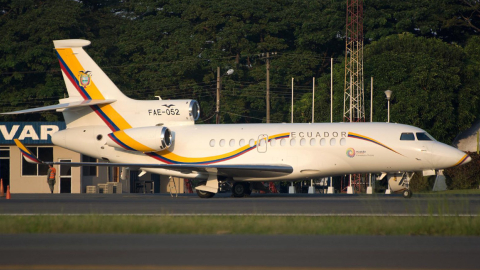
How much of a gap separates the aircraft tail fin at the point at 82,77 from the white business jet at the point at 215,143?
4 cm

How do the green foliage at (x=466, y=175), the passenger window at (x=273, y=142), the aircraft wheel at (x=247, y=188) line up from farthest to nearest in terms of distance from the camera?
the green foliage at (x=466, y=175) → the aircraft wheel at (x=247, y=188) → the passenger window at (x=273, y=142)

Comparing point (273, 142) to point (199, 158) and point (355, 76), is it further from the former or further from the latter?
point (355, 76)

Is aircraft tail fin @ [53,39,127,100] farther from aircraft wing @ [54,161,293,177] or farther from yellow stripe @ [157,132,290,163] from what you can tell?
aircraft wing @ [54,161,293,177]

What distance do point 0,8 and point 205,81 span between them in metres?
23.2

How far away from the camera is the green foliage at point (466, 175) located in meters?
33.8

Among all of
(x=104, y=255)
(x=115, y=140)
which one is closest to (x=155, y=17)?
(x=115, y=140)

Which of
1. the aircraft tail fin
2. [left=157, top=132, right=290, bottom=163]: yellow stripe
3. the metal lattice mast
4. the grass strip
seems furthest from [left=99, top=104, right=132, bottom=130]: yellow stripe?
the metal lattice mast

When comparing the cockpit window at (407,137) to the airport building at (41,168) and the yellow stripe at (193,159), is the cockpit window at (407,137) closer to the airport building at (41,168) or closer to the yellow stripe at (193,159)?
the yellow stripe at (193,159)

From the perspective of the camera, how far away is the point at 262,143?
85.3 feet

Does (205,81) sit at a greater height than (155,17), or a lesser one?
lesser

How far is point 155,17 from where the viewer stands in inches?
2660

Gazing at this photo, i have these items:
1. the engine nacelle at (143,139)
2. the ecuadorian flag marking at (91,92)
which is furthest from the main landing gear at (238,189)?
the ecuadorian flag marking at (91,92)

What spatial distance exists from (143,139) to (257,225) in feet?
46.2

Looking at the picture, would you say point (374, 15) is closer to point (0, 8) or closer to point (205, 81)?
point (205, 81)
